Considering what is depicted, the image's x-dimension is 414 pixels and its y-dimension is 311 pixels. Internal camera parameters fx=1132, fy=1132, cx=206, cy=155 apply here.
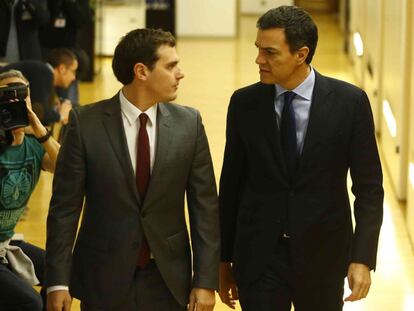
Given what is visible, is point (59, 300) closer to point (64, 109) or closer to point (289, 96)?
point (289, 96)

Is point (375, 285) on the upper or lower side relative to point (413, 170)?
lower

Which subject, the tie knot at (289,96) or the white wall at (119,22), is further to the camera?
the white wall at (119,22)

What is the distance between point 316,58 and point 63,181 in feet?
46.6

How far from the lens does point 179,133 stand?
425cm

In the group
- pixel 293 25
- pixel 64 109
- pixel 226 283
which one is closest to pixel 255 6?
pixel 64 109

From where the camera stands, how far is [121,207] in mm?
4207

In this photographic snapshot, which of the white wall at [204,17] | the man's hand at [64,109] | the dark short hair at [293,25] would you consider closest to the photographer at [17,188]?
the dark short hair at [293,25]

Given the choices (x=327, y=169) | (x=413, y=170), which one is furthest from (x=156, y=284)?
(x=413, y=170)

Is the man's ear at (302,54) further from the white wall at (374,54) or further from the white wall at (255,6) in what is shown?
the white wall at (255,6)

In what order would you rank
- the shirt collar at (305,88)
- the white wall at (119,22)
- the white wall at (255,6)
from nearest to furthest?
the shirt collar at (305,88)
the white wall at (119,22)
the white wall at (255,6)

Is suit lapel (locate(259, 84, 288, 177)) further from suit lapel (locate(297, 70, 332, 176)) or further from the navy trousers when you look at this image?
the navy trousers

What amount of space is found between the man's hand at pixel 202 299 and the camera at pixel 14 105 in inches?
64.5

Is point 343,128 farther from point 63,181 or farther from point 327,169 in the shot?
point 63,181

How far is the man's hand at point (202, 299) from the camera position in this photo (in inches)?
168
